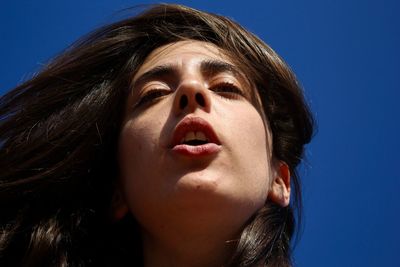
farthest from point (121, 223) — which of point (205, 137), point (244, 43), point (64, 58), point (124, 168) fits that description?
point (244, 43)

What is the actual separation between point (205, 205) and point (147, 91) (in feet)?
2.36

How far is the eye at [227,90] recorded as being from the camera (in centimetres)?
258

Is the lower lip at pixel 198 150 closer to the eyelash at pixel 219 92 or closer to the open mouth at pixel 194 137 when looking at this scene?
the open mouth at pixel 194 137

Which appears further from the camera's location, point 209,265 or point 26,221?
point 26,221

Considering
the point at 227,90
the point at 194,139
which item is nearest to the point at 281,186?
the point at 227,90

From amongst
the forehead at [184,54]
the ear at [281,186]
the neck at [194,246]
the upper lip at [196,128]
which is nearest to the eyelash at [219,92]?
the forehead at [184,54]

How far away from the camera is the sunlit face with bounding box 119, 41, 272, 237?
2.27 metres

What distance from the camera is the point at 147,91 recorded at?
264 centimetres

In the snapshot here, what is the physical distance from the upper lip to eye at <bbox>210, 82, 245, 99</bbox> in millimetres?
313

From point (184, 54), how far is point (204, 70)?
21 centimetres

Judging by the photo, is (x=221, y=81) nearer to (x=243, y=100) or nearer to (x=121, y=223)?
(x=243, y=100)

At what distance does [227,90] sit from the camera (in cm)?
262

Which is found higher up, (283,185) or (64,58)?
(64,58)

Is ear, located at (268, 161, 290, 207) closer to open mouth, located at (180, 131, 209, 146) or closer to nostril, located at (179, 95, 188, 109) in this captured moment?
open mouth, located at (180, 131, 209, 146)
